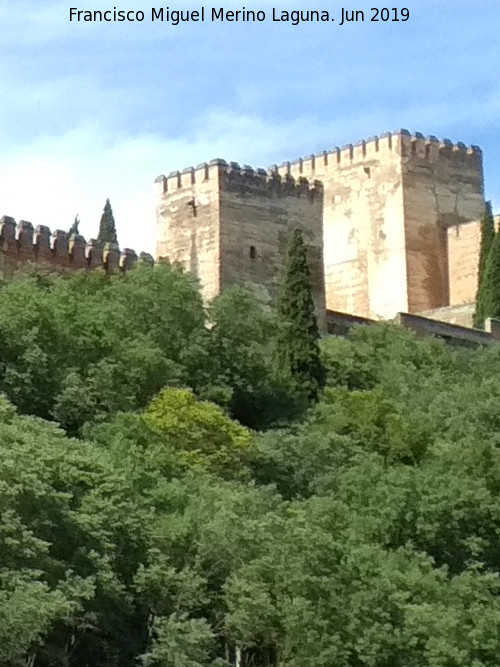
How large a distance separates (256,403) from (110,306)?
3181mm

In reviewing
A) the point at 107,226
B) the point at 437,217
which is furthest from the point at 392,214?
the point at 107,226

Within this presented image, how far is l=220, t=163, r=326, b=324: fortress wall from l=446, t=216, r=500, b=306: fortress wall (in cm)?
732

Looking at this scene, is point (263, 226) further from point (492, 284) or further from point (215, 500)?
point (215, 500)

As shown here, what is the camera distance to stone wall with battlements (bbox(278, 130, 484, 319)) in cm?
5056

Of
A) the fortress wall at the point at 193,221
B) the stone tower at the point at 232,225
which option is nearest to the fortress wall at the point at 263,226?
the stone tower at the point at 232,225

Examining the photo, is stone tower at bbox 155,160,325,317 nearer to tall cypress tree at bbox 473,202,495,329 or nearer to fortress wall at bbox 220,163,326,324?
fortress wall at bbox 220,163,326,324

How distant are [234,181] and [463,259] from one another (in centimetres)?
992

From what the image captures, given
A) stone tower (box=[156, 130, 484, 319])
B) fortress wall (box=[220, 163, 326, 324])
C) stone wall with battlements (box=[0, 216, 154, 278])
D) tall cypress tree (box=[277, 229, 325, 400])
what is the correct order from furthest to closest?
1. stone tower (box=[156, 130, 484, 319])
2. fortress wall (box=[220, 163, 326, 324])
3. stone wall with battlements (box=[0, 216, 154, 278])
4. tall cypress tree (box=[277, 229, 325, 400])

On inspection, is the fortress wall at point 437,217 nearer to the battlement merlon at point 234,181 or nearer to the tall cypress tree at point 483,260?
the tall cypress tree at point 483,260

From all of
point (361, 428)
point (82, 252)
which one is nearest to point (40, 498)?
point (361, 428)

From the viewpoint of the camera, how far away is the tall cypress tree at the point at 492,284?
4597 cm

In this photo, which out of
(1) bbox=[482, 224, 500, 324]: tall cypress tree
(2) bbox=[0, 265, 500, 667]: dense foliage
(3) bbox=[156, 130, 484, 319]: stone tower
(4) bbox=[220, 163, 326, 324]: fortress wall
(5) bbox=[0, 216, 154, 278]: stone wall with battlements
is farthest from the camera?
(3) bbox=[156, 130, 484, 319]: stone tower

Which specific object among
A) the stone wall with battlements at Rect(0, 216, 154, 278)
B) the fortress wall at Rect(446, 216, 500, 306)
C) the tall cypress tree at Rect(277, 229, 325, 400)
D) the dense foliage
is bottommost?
the dense foliage

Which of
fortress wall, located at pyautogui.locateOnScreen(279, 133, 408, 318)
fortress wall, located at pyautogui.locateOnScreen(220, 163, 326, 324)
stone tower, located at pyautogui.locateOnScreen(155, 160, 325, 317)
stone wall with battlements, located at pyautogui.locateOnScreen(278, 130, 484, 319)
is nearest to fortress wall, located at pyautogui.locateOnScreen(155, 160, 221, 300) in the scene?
stone tower, located at pyautogui.locateOnScreen(155, 160, 325, 317)
